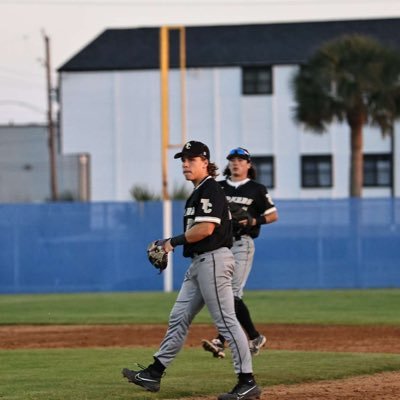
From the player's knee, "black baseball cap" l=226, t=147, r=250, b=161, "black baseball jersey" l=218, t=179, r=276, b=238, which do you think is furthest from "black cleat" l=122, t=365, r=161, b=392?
"black baseball cap" l=226, t=147, r=250, b=161

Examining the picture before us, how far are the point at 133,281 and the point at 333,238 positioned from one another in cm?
446

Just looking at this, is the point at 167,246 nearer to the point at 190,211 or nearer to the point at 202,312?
the point at 190,211

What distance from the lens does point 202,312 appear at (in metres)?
21.1

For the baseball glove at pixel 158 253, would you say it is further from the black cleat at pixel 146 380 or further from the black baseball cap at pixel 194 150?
the black cleat at pixel 146 380

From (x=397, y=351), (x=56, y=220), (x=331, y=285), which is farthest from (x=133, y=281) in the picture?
(x=397, y=351)

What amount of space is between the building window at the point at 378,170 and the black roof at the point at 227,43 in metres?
4.37

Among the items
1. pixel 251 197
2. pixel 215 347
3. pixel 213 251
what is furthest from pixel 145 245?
pixel 213 251

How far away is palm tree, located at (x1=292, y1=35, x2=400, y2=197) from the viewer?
38.6 m

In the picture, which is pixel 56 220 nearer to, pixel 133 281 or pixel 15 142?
pixel 133 281

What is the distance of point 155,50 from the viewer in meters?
50.7

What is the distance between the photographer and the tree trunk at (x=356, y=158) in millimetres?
40125

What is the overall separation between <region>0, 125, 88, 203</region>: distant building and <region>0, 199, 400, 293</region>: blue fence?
4009 centimetres

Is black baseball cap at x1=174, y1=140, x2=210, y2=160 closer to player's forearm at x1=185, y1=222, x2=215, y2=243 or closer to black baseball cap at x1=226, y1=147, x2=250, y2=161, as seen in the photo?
player's forearm at x1=185, y1=222, x2=215, y2=243

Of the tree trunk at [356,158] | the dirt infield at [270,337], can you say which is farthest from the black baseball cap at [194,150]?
the tree trunk at [356,158]
